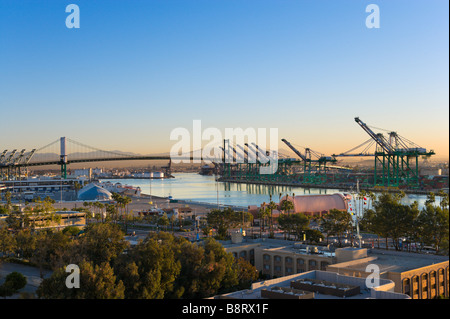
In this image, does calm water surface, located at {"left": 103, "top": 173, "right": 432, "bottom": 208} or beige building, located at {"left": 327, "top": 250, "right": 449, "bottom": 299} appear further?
calm water surface, located at {"left": 103, "top": 173, "right": 432, "bottom": 208}

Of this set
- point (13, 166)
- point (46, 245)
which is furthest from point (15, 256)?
Result: point (13, 166)

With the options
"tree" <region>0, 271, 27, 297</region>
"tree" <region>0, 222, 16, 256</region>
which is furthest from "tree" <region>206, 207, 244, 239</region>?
"tree" <region>0, 271, 27, 297</region>

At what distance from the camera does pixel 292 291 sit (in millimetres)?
6555

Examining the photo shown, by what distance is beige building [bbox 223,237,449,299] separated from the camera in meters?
8.45

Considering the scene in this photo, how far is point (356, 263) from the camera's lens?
9.14 meters

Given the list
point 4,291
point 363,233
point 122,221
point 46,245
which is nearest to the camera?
point 4,291

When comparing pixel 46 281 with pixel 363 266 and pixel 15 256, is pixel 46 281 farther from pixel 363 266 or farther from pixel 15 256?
pixel 15 256

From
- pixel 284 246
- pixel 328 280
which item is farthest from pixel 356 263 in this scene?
pixel 284 246

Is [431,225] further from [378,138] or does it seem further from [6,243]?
[378,138]

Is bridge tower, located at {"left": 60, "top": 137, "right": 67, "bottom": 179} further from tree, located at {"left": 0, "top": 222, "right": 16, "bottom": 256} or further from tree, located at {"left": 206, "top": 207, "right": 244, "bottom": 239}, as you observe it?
tree, located at {"left": 0, "top": 222, "right": 16, "bottom": 256}

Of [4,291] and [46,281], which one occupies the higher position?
[46,281]
